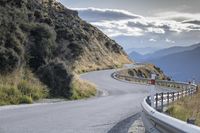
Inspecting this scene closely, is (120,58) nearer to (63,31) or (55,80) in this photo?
(63,31)

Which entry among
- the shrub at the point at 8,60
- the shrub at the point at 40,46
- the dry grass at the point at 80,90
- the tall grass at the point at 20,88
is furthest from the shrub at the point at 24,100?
the dry grass at the point at 80,90

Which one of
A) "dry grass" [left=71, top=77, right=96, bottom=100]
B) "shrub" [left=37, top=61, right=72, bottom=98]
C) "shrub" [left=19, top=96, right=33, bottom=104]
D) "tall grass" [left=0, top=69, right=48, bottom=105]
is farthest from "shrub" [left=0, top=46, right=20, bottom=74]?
"dry grass" [left=71, top=77, right=96, bottom=100]

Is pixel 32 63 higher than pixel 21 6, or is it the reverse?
pixel 21 6

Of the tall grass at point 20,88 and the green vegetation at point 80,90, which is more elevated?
the tall grass at point 20,88

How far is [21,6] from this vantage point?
→ 38.4 metres

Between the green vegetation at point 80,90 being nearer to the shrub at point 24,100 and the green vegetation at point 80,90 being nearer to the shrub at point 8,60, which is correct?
the shrub at point 8,60

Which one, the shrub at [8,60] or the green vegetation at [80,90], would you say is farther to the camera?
the green vegetation at [80,90]

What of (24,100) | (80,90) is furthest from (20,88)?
(80,90)

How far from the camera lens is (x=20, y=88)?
3111 cm

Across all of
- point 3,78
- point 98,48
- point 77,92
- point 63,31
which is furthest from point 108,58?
point 3,78

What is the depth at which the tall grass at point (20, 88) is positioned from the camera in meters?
28.8

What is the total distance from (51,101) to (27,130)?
17.0m

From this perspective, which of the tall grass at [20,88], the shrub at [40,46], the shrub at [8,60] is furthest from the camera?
the shrub at [40,46]

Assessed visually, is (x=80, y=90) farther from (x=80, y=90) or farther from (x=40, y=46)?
(x=40, y=46)
